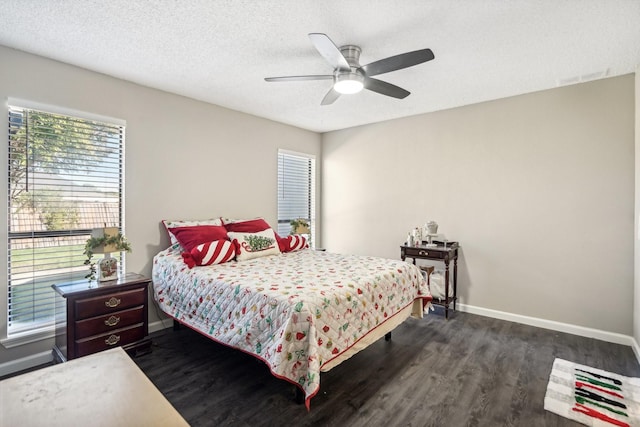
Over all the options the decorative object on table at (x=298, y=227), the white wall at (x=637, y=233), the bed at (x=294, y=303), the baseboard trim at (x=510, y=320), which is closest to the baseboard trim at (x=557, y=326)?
the baseboard trim at (x=510, y=320)

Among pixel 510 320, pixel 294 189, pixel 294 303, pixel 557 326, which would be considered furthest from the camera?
pixel 294 189

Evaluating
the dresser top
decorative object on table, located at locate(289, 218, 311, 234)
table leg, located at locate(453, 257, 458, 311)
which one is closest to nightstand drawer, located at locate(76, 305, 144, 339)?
the dresser top

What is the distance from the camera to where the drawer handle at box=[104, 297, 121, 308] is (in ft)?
8.49

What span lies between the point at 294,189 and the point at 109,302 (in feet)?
10.1

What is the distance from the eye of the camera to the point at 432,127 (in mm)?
4227

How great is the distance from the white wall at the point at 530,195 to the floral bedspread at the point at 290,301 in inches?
50.4

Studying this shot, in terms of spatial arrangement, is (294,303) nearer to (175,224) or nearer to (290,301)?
(290,301)

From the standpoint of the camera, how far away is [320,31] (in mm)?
2266

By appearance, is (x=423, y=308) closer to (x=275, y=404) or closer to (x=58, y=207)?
(x=275, y=404)

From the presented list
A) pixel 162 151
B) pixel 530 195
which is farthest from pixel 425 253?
pixel 162 151

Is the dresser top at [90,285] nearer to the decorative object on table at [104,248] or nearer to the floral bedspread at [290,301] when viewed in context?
the decorative object on table at [104,248]

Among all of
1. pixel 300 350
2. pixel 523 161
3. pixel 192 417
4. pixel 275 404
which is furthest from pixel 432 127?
pixel 192 417

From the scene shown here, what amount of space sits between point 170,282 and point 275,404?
1585 mm

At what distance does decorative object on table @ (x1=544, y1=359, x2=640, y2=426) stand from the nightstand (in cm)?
321
